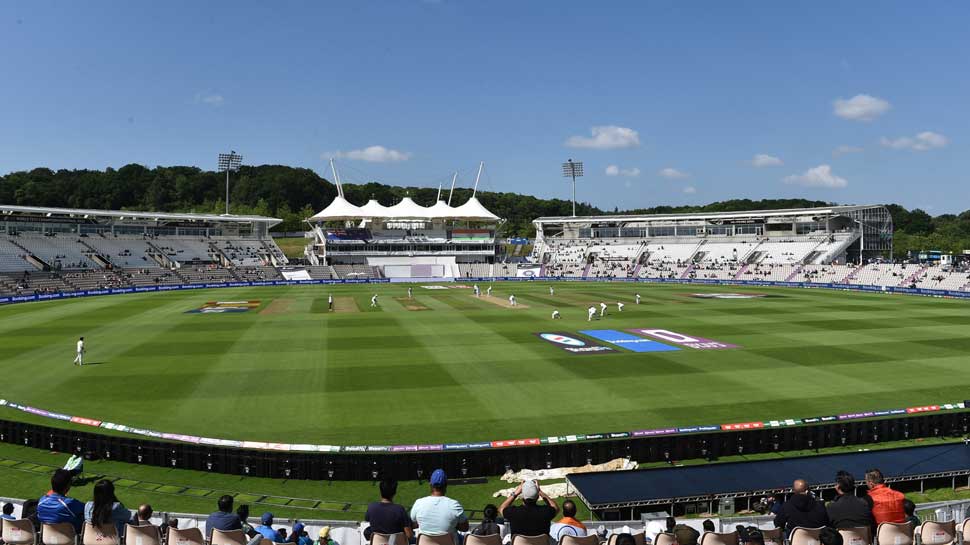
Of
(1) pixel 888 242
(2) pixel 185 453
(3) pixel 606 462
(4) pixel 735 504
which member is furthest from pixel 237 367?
(1) pixel 888 242

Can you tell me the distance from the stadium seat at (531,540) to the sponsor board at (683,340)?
2569 cm

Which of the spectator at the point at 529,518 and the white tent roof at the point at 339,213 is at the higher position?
the white tent roof at the point at 339,213

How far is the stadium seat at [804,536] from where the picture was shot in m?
7.05

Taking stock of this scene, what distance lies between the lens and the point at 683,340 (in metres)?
33.0

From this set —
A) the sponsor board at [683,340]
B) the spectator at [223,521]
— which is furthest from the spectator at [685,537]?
the sponsor board at [683,340]

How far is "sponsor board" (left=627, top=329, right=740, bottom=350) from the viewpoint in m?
31.1

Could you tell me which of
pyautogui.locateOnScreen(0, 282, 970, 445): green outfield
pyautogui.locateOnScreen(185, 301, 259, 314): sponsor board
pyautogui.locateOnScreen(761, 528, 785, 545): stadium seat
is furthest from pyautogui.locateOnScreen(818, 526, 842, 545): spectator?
pyautogui.locateOnScreen(185, 301, 259, 314): sponsor board

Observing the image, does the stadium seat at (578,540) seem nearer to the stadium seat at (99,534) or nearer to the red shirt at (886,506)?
the red shirt at (886,506)

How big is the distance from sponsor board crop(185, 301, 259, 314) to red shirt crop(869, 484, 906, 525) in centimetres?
4573

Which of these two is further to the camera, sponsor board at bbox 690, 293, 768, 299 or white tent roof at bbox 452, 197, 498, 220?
white tent roof at bbox 452, 197, 498, 220

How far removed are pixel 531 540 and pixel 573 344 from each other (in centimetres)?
2552

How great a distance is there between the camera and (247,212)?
149625mm

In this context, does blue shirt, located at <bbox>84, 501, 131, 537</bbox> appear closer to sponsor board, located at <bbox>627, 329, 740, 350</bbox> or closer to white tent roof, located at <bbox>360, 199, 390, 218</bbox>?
sponsor board, located at <bbox>627, 329, 740, 350</bbox>

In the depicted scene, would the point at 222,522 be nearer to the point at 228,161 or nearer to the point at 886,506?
the point at 886,506
